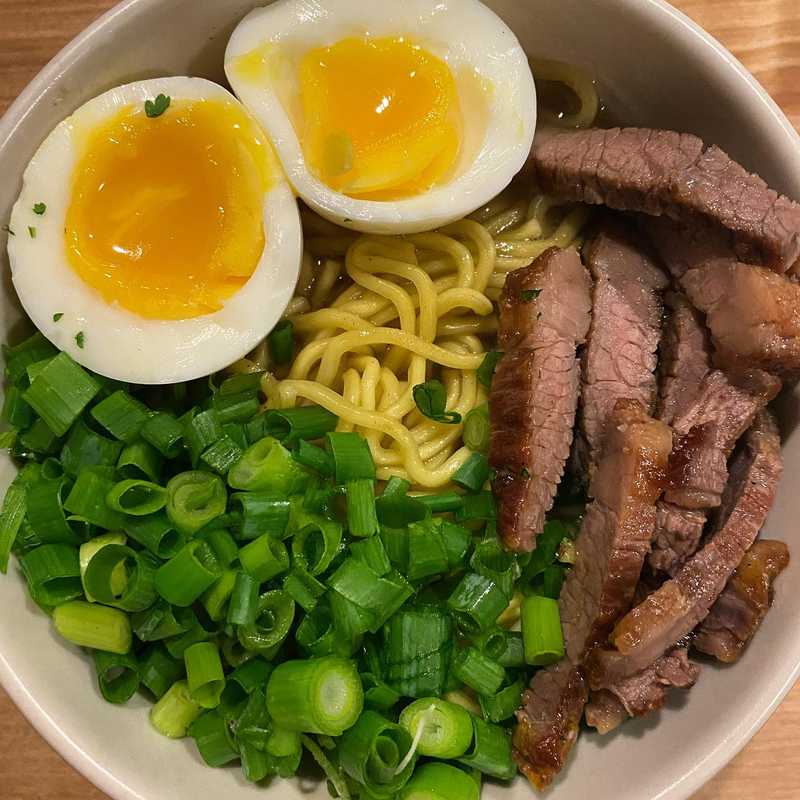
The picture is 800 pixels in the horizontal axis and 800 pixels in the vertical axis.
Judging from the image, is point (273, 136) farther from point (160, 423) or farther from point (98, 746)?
point (98, 746)

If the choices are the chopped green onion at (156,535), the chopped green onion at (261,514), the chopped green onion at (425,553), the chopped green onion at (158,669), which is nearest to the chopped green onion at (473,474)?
the chopped green onion at (425,553)

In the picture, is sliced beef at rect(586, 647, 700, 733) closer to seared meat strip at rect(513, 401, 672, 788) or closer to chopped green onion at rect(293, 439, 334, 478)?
seared meat strip at rect(513, 401, 672, 788)

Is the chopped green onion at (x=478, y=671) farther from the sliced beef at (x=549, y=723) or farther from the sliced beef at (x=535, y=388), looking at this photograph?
the sliced beef at (x=535, y=388)

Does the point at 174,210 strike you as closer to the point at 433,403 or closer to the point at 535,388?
the point at 433,403

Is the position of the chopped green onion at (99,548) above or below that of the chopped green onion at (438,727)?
above

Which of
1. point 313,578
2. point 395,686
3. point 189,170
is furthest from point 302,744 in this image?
point 189,170

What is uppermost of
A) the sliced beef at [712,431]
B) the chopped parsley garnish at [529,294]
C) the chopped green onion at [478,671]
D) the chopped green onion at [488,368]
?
the chopped parsley garnish at [529,294]
